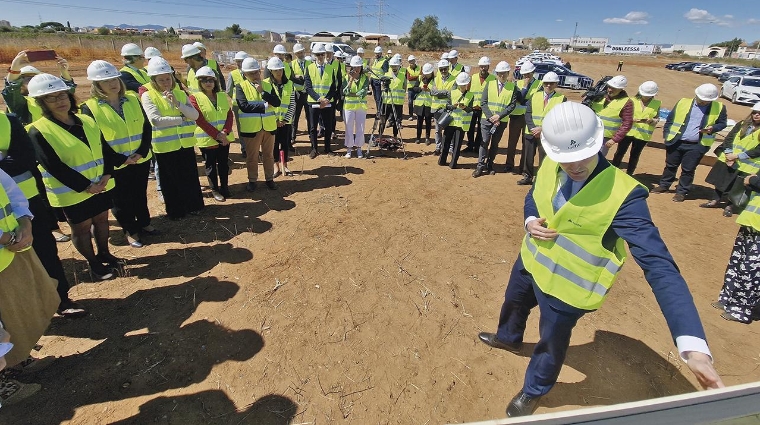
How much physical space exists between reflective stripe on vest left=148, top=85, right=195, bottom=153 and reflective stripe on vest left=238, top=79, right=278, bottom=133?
85 cm

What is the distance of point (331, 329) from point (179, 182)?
3097mm

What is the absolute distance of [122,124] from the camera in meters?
3.92

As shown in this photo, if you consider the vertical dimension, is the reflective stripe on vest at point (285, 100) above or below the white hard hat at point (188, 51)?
below

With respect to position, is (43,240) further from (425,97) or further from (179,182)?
(425,97)

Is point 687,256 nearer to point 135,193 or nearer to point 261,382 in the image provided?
Answer: point 261,382

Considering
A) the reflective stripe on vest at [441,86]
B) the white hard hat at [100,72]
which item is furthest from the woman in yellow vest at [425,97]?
the white hard hat at [100,72]

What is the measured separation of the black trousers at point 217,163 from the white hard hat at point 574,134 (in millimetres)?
4632

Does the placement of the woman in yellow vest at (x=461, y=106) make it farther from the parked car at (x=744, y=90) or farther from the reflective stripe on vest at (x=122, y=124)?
the parked car at (x=744, y=90)

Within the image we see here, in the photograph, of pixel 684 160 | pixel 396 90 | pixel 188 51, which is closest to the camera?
pixel 188 51

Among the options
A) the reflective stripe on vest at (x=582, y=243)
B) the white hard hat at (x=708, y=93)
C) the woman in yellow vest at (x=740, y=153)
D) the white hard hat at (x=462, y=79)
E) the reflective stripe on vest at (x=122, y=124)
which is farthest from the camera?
the white hard hat at (x=462, y=79)

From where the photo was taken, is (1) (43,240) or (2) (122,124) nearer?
(1) (43,240)

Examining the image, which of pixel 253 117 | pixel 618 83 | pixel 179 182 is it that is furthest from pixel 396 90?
pixel 179 182

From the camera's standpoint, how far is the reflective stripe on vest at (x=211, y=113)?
4930mm

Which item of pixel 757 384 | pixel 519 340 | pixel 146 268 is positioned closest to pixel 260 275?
pixel 146 268
